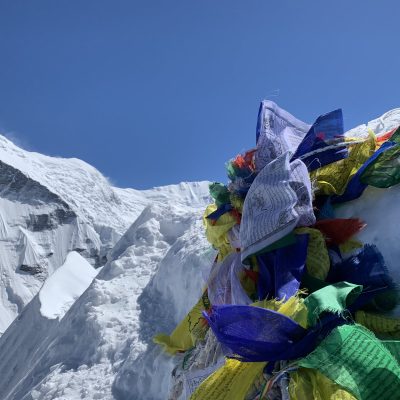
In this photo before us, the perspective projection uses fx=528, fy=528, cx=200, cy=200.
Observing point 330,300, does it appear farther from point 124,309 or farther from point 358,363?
point 124,309

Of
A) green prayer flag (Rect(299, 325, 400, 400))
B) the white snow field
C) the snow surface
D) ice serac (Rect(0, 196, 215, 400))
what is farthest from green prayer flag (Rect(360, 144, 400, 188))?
the snow surface

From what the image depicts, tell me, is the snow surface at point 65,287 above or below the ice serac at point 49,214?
below

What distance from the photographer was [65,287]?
8.38m

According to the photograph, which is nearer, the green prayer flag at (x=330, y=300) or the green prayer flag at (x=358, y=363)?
the green prayer flag at (x=358, y=363)

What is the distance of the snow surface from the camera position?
7277 millimetres

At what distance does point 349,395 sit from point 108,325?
365 cm

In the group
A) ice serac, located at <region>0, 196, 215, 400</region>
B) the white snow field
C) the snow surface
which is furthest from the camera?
the snow surface

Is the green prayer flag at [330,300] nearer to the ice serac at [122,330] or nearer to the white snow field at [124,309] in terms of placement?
the white snow field at [124,309]

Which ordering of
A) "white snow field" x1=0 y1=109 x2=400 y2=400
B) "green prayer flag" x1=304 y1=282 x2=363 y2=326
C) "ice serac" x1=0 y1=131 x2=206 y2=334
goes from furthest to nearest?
"ice serac" x1=0 y1=131 x2=206 y2=334 → "white snow field" x1=0 y1=109 x2=400 y2=400 → "green prayer flag" x1=304 y1=282 x2=363 y2=326

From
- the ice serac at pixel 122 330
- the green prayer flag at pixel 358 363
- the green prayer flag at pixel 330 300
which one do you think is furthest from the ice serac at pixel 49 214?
the green prayer flag at pixel 358 363

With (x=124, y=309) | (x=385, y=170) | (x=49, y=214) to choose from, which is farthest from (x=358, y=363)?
(x=49, y=214)

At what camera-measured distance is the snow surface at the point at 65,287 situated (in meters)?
7.28

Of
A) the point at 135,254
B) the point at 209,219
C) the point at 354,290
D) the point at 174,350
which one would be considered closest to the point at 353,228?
the point at 354,290

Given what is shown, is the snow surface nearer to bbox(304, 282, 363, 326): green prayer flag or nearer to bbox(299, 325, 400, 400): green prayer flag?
bbox(304, 282, 363, 326): green prayer flag
